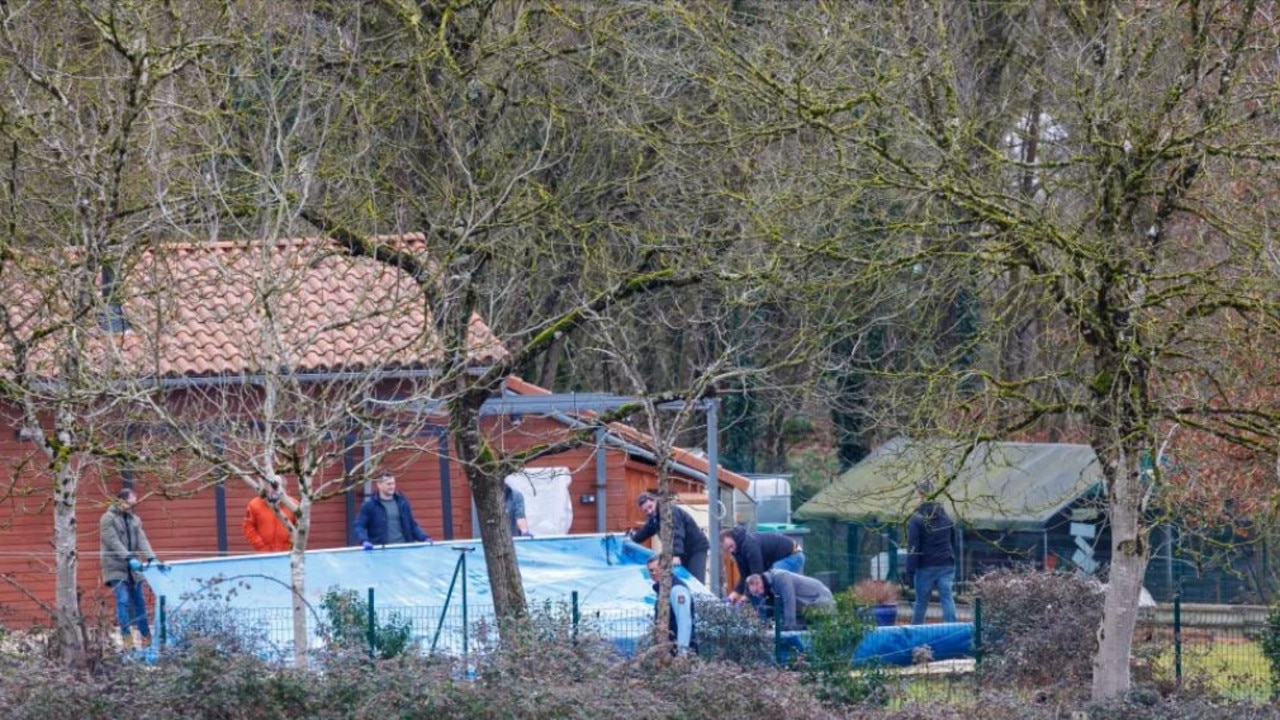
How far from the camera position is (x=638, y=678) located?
11633 millimetres

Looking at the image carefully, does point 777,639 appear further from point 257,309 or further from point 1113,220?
point 257,309

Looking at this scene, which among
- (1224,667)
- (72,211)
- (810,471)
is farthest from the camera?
(810,471)

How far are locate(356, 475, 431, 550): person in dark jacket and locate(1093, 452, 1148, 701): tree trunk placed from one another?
7908 mm

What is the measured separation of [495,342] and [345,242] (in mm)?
1658

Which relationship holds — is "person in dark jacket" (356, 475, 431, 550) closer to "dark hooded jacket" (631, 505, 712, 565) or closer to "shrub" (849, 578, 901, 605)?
"dark hooded jacket" (631, 505, 712, 565)

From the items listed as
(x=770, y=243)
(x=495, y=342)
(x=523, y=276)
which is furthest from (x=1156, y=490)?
(x=523, y=276)

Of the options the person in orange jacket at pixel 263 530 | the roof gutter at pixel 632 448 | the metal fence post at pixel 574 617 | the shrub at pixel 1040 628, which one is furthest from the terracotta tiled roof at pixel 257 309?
the shrub at pixel 1040 628

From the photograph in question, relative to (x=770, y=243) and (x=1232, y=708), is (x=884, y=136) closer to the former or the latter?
(x=770, y=243)

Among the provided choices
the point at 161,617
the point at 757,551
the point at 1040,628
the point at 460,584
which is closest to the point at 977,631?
the point at 1040,628

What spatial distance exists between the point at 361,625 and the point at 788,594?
3635 millimetres

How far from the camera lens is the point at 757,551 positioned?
16.4 m

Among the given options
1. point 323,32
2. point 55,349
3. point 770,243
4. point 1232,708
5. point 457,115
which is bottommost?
point 1232,708

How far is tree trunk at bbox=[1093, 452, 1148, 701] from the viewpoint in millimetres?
11672

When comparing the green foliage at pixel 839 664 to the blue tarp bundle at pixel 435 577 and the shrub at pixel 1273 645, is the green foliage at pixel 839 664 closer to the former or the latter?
the blue tarp bundle at pixel 435 577
